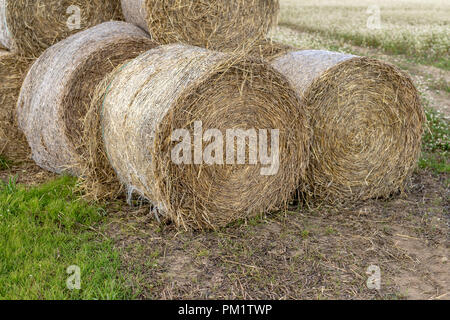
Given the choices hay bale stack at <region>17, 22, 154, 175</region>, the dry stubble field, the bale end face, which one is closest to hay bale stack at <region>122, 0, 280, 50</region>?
hay bale stack at <region>17, 22, 154, 175</region>

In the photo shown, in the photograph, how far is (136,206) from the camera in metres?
4.99

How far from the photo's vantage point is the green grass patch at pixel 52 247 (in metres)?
3.34

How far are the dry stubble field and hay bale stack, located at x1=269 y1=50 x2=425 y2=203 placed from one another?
25cm

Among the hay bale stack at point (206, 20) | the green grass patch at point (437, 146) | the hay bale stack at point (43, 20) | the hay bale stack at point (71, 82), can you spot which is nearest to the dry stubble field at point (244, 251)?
the green grass patch at point (437, 146)

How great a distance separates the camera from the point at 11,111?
6426 mm

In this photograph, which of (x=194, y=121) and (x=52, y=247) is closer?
(x=52, y=247)

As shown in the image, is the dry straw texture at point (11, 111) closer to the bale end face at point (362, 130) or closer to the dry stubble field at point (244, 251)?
the dry stubble field at point (244, 251)

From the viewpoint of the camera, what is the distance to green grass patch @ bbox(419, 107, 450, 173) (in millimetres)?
6387

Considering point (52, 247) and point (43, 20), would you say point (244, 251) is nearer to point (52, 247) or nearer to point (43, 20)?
point (52, 247)

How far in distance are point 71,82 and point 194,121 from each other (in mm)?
1870

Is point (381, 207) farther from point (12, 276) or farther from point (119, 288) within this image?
point (12, 276)

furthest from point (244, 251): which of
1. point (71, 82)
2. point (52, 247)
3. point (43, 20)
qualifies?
point (43, 20)
